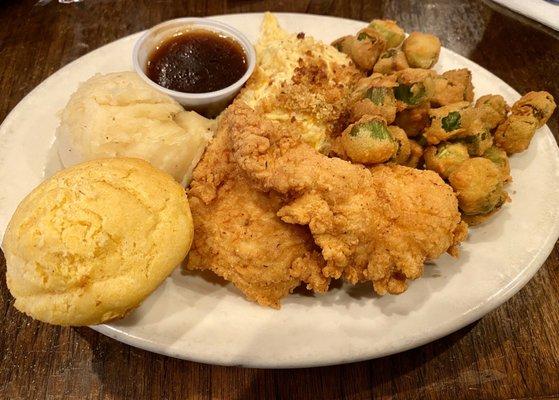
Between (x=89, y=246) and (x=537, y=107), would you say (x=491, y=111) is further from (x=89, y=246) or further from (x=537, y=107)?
(x=89, y=246)

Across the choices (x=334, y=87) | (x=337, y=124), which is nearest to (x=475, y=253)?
(x=337, y=124)

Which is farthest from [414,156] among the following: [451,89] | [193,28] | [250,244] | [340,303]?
[193,28]

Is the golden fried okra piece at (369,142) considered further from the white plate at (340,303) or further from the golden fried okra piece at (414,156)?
the white plate at (340,303)

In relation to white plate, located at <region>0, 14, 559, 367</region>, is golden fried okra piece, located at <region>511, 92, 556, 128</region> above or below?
above

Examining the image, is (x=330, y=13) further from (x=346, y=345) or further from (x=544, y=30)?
(x=346, y=345)

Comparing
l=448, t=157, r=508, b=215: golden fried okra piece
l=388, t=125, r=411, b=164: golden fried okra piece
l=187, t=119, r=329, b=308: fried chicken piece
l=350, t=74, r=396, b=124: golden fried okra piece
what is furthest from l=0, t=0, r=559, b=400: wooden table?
l=350, t=74, r=396, b=124: golden fried okra piece

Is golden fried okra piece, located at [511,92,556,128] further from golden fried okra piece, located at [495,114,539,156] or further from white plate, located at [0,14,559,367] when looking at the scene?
white plate, located at [0,14,559,367]
